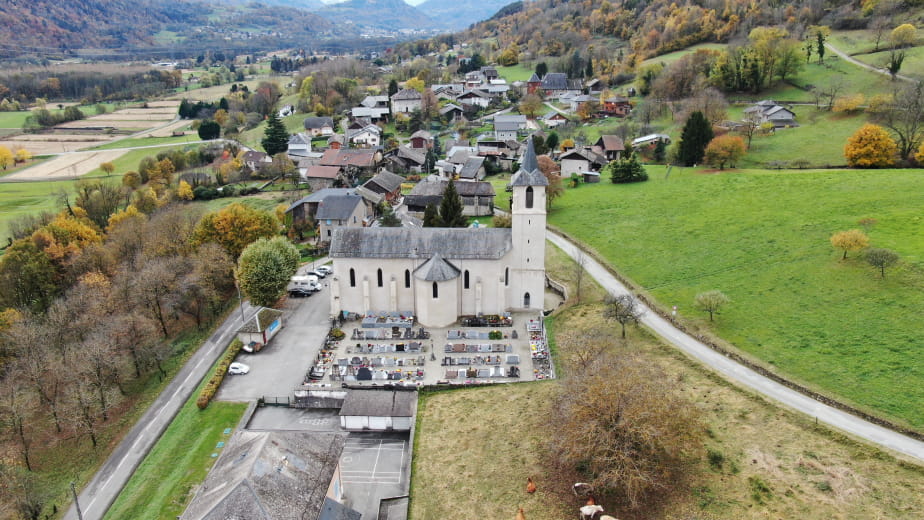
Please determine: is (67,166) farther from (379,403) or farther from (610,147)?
(379,403)

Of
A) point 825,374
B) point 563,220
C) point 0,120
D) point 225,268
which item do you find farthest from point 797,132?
point 0,120

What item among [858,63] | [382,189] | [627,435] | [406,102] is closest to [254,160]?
[382,189]

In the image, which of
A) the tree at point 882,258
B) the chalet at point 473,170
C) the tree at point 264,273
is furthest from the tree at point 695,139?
the tree at point 264,273

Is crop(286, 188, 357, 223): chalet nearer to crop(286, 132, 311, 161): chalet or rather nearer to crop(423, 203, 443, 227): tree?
crop(423, 203, 443, 227): tree

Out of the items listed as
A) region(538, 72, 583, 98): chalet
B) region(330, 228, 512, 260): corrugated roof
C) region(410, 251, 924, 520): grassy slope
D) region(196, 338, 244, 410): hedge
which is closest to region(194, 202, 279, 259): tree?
region(196, 338, 244, 410): hedge

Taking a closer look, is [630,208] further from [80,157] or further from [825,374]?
[80,157]
